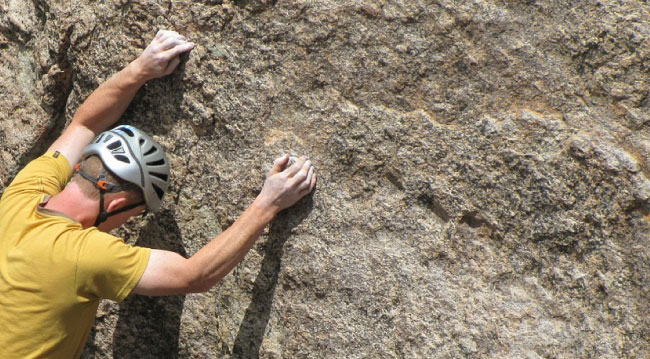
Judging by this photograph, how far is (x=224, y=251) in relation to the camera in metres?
2.90

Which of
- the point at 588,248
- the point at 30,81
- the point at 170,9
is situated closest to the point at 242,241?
the point at 170,9

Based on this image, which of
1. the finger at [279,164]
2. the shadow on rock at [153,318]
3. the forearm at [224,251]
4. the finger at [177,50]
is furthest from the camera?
the shadow on rock at [153,318]

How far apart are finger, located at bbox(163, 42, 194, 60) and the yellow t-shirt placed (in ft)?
3.01

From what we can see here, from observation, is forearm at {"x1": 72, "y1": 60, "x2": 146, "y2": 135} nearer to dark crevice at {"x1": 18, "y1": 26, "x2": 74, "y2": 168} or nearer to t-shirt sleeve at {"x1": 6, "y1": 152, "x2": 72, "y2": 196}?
t-shirt sleeve at {"x1": 6, "y1": 152, "x2": 72, "y2": 196}

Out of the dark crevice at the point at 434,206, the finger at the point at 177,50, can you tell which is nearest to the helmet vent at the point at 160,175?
the finger at the point at 177,50

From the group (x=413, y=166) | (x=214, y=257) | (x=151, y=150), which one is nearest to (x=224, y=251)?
(x=214, y=257)

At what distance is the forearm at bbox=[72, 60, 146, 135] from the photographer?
11.0 feet

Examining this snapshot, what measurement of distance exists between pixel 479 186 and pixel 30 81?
268cm

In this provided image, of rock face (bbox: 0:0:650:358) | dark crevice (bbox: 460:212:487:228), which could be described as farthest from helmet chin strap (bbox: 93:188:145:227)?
dark crevice (bbox: 460:212:487:228)

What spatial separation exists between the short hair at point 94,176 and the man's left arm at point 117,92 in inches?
15.6

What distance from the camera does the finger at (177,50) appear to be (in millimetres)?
3279

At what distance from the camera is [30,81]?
12.7 ft

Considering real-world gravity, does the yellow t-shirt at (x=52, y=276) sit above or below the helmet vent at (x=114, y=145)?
below

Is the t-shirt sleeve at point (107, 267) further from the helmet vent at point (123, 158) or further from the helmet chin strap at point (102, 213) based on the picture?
the helmet vent at point (123, 158)
